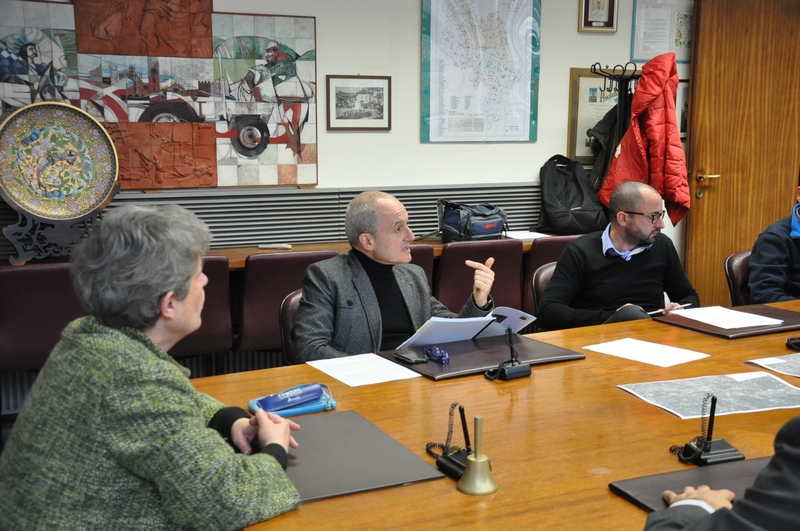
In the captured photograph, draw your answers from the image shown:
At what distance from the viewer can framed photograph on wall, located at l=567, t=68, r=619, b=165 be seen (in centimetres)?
524

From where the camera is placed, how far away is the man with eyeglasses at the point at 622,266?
11.0ft

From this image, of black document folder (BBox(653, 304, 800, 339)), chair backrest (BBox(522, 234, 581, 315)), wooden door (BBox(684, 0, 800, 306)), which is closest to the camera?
black document folder (BBox(653, 304, 800, 339))

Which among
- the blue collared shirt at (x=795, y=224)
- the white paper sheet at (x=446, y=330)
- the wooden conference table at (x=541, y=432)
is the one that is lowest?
the wooden conference table at (x=541, y=432)

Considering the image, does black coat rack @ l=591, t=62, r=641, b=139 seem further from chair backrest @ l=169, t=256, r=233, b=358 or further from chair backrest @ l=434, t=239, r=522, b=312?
chair backrest @ l=169, t=256, r=233, b=358

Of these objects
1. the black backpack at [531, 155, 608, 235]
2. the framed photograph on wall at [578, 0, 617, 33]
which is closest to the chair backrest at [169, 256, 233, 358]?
the black backpack at [531, 155, 608, 235]

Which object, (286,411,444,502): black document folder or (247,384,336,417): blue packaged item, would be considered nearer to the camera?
(286,411,444,502): black document folder

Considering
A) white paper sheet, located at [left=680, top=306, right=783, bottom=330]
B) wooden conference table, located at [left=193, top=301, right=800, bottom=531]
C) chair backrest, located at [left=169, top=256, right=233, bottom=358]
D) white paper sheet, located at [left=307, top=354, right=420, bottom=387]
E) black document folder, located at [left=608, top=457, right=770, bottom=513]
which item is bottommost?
chair backrest, located at [left=169, top=256, right=233, bottom=358]

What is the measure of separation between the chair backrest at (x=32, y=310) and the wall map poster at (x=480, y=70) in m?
2.39

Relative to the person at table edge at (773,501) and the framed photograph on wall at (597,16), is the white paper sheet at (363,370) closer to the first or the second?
the person at table edge at (773,501)

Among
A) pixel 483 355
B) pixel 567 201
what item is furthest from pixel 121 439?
pixel 567 201

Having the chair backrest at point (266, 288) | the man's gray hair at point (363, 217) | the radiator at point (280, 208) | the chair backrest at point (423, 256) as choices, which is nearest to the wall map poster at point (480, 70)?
the radiator at point (280, 208)

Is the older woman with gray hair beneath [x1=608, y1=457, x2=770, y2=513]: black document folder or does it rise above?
above

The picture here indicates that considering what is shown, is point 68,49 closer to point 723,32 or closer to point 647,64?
point 647,64

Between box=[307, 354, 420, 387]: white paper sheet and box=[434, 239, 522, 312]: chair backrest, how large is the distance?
1697mm
